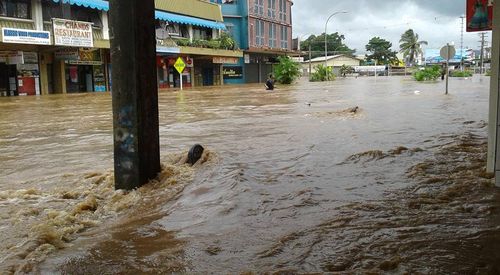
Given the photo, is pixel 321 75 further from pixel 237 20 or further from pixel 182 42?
pixel 182 42

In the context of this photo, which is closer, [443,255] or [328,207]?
[443,255]

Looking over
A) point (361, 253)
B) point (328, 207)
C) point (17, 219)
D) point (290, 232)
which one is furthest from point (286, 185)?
point (17, 219)

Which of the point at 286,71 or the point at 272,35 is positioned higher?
the point at 272,35

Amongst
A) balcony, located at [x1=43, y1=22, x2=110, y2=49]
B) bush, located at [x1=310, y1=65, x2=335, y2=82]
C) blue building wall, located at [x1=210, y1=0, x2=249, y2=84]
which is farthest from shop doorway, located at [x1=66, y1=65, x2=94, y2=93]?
bush, located at [x1=310, y1=65, x2=335, y2=82]

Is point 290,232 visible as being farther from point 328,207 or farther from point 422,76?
point 422,76

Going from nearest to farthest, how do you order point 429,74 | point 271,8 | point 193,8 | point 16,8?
point 16,8, point 193,8, point 429,74, point 271,8

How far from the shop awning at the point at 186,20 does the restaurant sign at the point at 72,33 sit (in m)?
5.94

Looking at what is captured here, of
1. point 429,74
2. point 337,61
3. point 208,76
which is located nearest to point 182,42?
point 208,76

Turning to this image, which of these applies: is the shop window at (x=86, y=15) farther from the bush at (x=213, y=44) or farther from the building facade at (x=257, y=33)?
the building facade at (x=257, y=33)

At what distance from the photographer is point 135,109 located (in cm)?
580

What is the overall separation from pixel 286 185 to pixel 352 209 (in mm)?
1274

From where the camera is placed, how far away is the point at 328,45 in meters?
116

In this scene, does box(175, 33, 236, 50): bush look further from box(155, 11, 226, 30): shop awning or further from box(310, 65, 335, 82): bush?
box(310, 65, 335, 82): bush

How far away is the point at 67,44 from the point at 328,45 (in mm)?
94177
